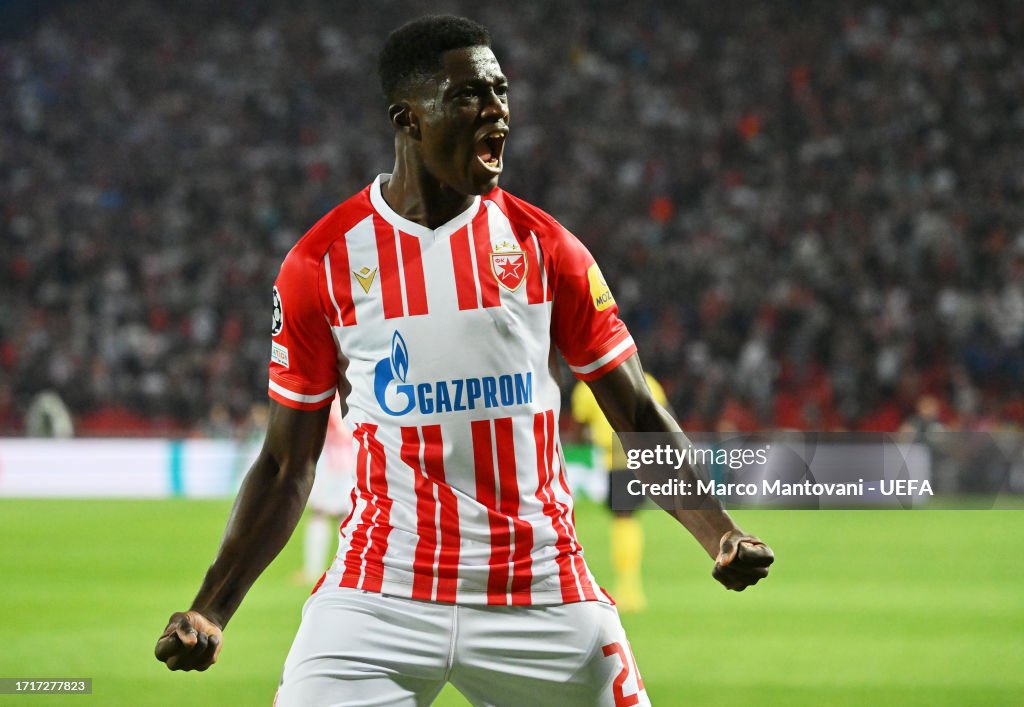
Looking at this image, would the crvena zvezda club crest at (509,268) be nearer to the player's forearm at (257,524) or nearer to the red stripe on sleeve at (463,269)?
the red stripe on sleeve at (463,269)

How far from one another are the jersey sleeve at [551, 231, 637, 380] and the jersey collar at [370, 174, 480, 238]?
22cm

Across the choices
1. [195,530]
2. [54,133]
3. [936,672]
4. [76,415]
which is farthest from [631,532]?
[54,133]

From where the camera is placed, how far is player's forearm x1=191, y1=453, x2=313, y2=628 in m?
2.85

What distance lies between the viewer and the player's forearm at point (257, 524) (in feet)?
9.34

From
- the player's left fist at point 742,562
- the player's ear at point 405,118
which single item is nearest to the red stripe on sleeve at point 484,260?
the player's ear at point 405,118

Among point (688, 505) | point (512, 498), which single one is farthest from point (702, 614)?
point (512, 498)

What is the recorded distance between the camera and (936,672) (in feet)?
25.3

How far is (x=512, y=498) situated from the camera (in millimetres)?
2805

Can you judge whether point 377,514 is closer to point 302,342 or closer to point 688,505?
point 302,342

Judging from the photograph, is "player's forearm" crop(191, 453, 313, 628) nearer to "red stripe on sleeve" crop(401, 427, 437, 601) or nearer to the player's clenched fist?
the player's clenched fist

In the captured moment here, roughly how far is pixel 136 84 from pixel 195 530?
13.5 metres

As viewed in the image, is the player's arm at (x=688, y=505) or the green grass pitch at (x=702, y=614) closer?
the player's arm at (x=688, y=505)

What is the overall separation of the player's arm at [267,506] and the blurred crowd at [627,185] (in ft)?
49.8

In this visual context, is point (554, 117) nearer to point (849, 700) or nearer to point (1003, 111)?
point (1003, 111)
